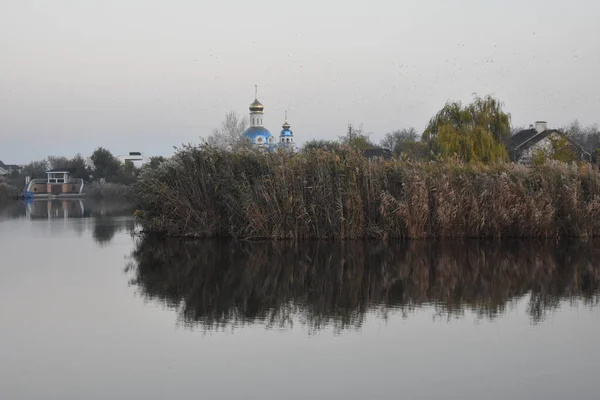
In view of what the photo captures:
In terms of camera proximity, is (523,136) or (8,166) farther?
(8,166)

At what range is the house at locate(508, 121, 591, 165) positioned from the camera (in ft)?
119

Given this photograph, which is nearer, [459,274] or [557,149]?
[459,274]

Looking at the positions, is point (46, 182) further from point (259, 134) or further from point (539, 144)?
point (539, 144)

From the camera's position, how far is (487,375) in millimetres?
6246

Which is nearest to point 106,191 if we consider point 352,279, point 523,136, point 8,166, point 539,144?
point 523,136

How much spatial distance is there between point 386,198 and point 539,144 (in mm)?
35000

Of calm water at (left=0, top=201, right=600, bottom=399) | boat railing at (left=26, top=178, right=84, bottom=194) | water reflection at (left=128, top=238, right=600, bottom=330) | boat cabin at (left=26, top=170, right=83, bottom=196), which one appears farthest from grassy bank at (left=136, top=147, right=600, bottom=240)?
boat railing at (left=26, top=178, right=84, bottom=194)

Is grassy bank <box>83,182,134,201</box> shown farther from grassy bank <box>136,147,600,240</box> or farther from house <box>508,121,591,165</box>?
grassy bank <box>136,147,600,240</box>

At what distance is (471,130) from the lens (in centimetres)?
3259

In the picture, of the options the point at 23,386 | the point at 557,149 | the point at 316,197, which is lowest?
the point at 23,386

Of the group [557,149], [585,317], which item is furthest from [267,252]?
[557,149]

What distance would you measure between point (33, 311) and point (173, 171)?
1037cm

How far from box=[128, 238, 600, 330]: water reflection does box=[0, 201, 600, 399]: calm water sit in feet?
0.13

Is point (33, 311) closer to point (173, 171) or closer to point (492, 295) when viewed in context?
point (492, 295)
